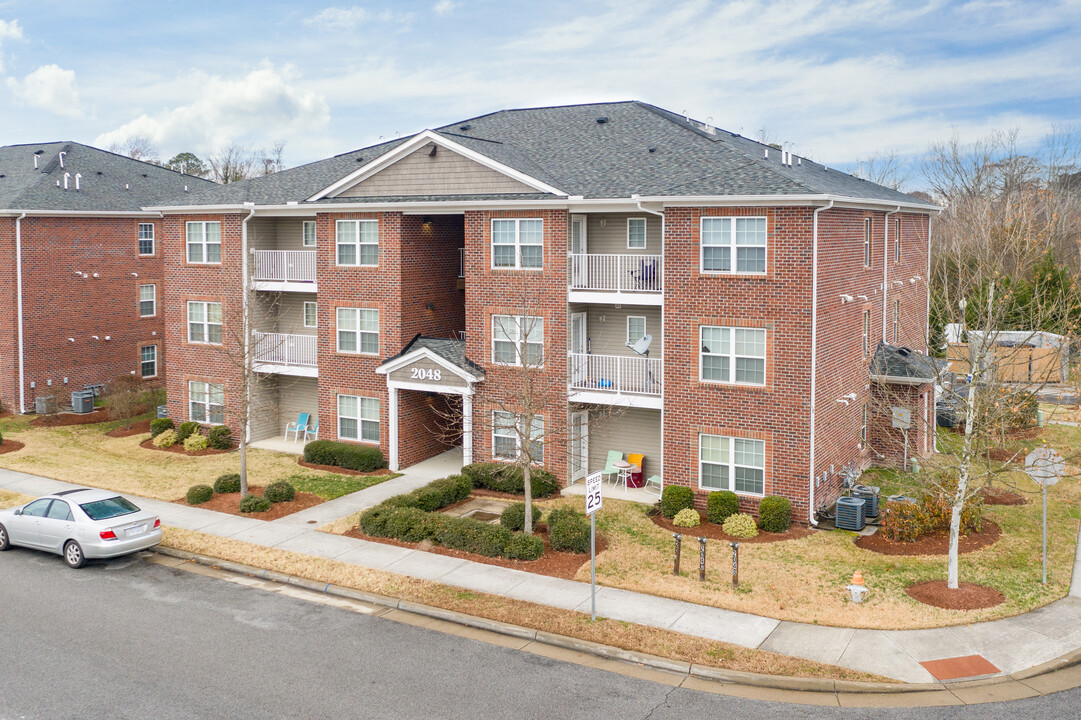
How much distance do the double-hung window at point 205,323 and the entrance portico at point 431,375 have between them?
24.8 feet

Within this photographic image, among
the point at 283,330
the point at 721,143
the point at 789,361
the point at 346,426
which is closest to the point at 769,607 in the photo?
the point at 789,361

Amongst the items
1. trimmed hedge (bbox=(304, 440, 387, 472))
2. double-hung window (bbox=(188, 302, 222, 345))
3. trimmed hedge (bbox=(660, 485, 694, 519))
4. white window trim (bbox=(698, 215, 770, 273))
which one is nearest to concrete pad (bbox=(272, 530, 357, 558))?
trimmed hedge (bbox=(304, 440, 387, 472))

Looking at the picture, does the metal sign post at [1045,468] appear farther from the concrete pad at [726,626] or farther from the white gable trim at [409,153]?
the white gable trim at [409,153]

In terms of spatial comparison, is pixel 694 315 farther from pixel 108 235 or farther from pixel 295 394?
pixel 108 235

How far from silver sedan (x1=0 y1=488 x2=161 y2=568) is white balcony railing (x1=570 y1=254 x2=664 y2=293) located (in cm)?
1204

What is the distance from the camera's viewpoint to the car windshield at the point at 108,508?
18.8m

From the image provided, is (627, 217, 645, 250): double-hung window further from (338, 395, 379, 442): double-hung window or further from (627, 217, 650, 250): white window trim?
(338, 395, 379, 442): double-hung window

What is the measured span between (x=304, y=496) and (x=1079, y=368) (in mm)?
24013

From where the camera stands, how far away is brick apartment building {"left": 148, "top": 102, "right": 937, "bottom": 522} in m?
21.5

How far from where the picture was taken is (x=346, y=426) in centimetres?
2862

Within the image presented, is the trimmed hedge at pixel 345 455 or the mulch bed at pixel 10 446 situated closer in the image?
the trimmed hedge at pixel 345 455

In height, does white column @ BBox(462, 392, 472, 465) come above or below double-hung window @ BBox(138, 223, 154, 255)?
below

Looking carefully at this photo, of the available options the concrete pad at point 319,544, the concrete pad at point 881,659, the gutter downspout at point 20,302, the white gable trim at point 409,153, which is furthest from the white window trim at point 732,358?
the gutter downspout at point 20,302

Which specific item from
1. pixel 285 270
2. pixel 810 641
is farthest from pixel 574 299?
pixel 810 641
